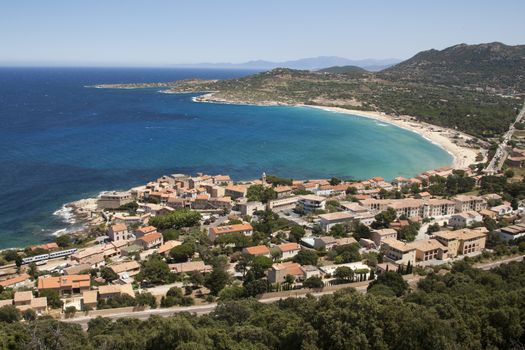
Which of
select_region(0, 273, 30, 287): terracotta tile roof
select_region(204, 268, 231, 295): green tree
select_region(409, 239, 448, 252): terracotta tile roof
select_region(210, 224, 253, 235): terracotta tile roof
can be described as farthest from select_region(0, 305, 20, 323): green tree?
select_region(409, 239, 448, 252): terracotta tile roof

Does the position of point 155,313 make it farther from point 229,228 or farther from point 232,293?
point 229,228

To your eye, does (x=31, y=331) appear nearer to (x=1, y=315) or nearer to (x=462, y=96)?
(x=1, y=315)

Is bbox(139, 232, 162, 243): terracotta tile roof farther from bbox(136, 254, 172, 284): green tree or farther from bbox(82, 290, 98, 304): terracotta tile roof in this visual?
bbox(82, 290, 98, 304): terracotta tile roof

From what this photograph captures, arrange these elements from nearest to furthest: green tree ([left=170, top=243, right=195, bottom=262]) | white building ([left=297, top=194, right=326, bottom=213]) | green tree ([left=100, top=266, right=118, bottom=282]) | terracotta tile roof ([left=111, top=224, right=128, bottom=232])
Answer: green tree ([left=100, top=266, right=118, bottom=282]), green tree ([left=170, top=243, right=195, bottom=262]), terracotta tile roof ([left=111, top=224, right=128, bottom=232]), white building ([left=297, top=194, right=326, bottom=213])

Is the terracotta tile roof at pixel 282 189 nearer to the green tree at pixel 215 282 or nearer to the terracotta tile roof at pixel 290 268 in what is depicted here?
the terracotta tile roof at pixel 290 268

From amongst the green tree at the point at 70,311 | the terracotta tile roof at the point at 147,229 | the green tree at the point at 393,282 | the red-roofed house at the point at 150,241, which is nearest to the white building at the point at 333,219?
the green tree at the point at 393,282

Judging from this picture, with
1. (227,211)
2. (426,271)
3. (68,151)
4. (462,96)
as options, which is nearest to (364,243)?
(426,271)
